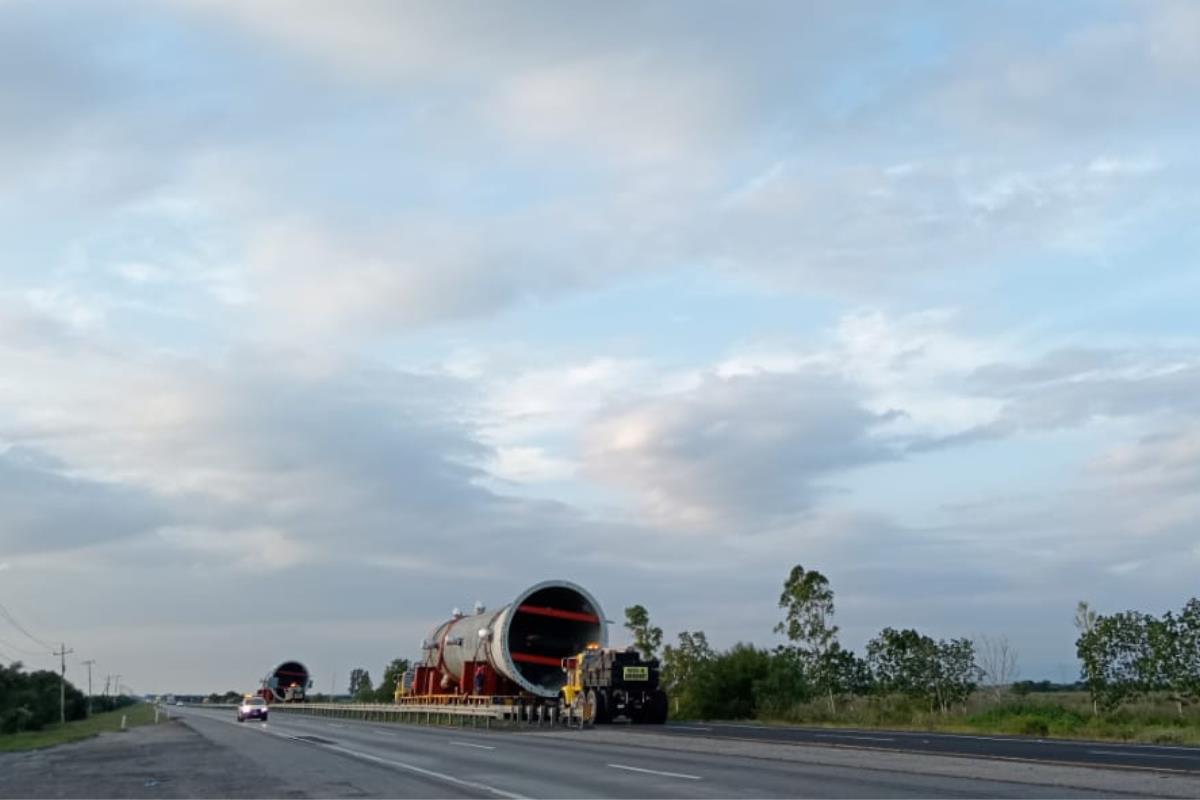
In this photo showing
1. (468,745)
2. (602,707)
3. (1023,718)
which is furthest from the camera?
(602,707)

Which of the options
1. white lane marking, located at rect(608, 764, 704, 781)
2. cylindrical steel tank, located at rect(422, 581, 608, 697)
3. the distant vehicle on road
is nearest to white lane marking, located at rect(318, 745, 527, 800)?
white lane marking, located at rect(608, 764, 704, 781)

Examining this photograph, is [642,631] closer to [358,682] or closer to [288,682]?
[288,682]

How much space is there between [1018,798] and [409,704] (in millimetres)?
44713

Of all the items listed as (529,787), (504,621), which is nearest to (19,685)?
(504,621)

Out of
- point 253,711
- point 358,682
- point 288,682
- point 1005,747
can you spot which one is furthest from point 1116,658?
point 358,682

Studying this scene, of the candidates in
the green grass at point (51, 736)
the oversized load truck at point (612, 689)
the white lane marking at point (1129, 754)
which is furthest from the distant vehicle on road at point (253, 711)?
the white lane marking at point (1129, 754)

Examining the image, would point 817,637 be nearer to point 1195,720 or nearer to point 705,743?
point 1195,720

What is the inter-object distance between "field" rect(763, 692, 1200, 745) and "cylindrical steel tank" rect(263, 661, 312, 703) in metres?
52.8

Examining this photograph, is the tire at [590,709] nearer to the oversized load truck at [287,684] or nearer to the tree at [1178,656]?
the tree at [1178,656]

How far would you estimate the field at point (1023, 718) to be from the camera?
29.0 m

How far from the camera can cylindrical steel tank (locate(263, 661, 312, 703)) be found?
89.0m

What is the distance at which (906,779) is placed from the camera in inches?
658

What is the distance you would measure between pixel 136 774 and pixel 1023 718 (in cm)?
2366

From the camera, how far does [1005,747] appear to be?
78.0 feet
